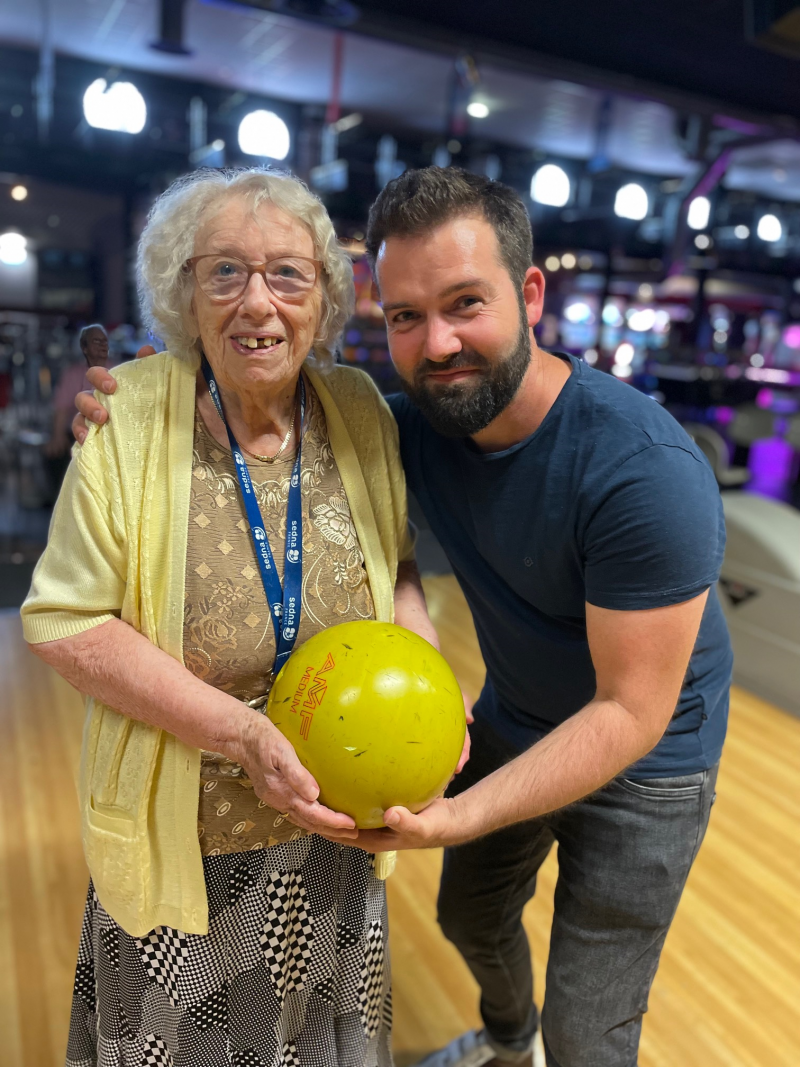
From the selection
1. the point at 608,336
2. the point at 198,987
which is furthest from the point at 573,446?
the point at 608,336

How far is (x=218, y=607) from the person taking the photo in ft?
3.85

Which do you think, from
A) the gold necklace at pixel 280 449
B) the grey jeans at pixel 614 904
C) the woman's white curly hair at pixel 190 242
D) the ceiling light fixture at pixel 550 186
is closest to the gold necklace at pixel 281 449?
the gold necklace at pixel 280 449

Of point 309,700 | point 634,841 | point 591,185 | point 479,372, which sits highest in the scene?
point 591,185

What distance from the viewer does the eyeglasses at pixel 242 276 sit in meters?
1.17

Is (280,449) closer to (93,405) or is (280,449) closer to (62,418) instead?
(93,405)

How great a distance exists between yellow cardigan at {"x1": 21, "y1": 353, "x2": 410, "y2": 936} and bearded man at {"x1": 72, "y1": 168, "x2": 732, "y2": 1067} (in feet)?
0.32

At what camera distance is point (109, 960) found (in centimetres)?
131

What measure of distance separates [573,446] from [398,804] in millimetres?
573

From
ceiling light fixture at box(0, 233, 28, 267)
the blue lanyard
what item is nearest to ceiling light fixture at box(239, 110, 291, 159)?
ceiling light fixture at box(0, 233, 28, 267)

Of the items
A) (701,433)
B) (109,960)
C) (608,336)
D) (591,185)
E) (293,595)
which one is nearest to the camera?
(293,595)

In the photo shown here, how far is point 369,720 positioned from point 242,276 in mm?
653

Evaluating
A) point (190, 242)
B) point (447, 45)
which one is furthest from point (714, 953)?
point (447, 45)

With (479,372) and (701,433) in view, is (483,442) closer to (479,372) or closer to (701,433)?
(479,372)

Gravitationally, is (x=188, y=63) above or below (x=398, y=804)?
above
